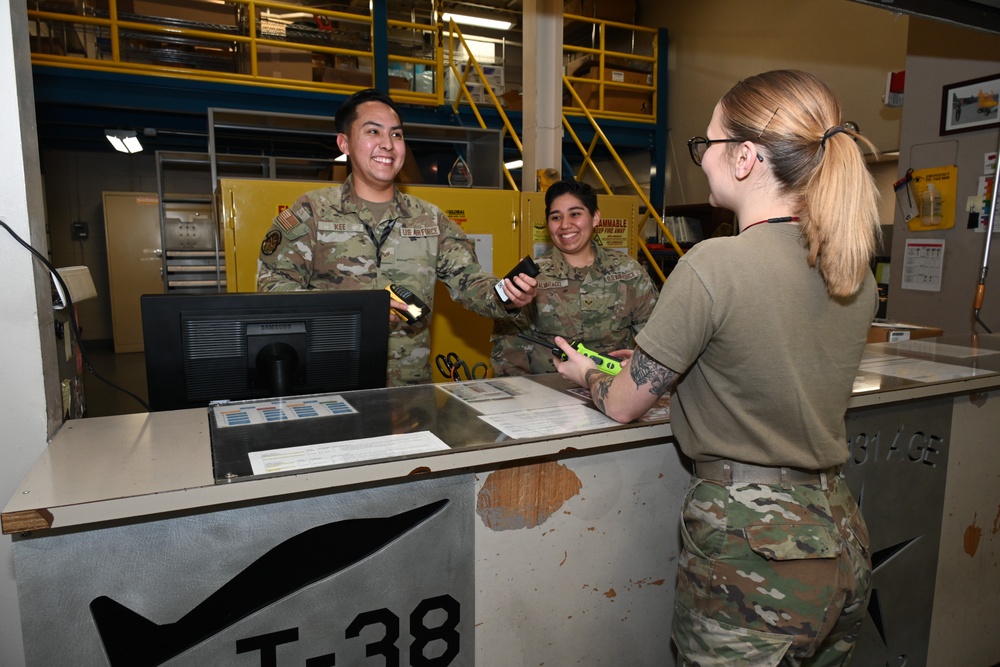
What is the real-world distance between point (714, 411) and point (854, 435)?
834 mm

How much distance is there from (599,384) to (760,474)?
15.2 inches

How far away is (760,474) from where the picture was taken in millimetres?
1166

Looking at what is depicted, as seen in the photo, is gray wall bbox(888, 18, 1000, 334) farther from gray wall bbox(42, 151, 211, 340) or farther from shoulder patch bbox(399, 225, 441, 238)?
gray wall bbox(42, 151, 211, 340)

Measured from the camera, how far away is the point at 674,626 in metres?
1.30

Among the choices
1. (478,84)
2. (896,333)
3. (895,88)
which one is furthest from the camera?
(478,84)

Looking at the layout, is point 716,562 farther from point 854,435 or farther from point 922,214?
point 922,214

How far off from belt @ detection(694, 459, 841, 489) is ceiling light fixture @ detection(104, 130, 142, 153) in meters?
7.35

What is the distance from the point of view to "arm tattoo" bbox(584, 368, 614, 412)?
1.37 m

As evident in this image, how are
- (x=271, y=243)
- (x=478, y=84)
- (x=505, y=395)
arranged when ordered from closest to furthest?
1. (x=505, y=395)
2. (x=271, y=243)
3. (x=478, y=84)

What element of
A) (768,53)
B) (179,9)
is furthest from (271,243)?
(768,53)

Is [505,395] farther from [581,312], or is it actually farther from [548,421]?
[581,312]

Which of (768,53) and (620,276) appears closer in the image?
(620,276)

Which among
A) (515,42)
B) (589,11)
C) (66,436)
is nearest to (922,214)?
(66,436)

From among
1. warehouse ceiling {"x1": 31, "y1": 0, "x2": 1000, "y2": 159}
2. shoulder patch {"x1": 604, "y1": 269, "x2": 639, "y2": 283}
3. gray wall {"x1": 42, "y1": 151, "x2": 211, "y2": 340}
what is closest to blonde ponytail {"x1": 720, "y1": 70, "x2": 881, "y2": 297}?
shoulder patch {"x1": 604, "y1": 269, "x2": 639, "y2": 283}
